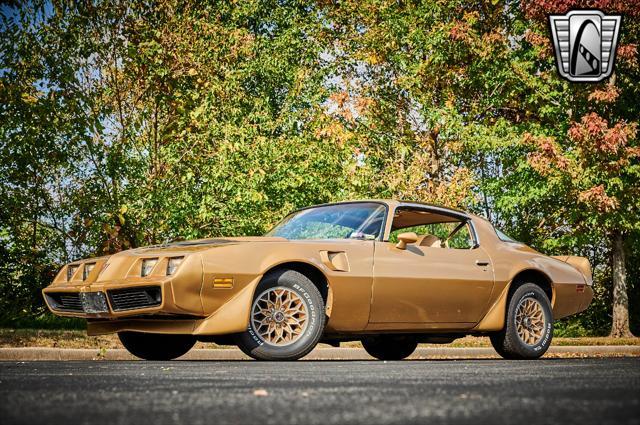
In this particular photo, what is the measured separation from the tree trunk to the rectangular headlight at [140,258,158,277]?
45.9 ft

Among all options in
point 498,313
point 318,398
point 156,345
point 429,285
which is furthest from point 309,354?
point 318,398

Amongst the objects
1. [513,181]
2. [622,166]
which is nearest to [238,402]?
[622,166]

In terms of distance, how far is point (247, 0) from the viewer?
76.2ft

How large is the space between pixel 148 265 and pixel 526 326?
150 inches

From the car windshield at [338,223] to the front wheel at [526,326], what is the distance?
1660 mm

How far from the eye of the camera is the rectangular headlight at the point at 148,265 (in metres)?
6.83

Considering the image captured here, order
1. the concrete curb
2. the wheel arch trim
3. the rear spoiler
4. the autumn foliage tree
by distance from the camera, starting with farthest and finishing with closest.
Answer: the autumn foliage tree
the concrete curb
the rear spoiler
the wheel arch trim

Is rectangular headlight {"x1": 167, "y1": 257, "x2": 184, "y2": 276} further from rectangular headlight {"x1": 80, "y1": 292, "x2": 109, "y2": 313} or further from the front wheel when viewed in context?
the front wheel

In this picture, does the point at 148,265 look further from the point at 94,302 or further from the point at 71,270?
the point at 71,270

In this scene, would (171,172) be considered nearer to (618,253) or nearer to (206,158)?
(206,158)

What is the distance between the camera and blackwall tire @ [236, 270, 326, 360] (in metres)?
6.77

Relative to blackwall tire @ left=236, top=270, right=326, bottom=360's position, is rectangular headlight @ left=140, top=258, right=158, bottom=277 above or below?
above

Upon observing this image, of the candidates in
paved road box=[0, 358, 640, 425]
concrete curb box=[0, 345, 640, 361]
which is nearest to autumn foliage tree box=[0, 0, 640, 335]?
concrete curb box=[0, 345, 640, 361]

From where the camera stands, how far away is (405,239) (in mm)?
7488
